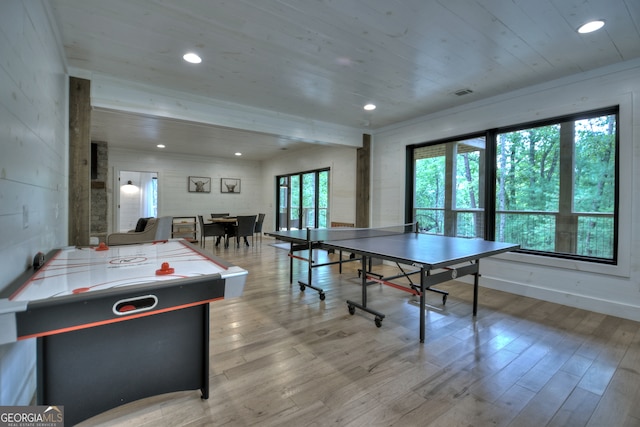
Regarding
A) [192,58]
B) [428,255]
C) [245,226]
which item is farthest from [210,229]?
[428,255]

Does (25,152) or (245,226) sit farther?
(245,226)

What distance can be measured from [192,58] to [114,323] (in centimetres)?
251

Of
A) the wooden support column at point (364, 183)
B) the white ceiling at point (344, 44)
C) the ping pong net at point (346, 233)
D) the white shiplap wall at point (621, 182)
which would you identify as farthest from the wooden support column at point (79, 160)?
the white shiplap wall at point (621, 182)

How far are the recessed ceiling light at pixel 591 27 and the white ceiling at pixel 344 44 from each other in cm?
5

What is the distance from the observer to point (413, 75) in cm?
326

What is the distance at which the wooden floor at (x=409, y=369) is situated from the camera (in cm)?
159

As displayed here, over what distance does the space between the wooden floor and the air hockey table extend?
0.64ft

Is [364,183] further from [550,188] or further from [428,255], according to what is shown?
[428,255]

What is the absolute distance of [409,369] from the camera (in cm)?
202

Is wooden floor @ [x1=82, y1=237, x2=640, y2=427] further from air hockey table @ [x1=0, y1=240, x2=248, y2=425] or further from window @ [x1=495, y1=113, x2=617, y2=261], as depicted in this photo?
window @ [x1=495, y1=113, x2=617, y2=261]

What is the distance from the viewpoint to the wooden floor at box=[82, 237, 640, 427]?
5.21ft

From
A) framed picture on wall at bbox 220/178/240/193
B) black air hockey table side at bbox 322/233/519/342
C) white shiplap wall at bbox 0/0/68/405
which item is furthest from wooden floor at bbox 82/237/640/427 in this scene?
framed picture on wall at bbox 220/178/240/193

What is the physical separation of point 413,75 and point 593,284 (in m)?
3.02

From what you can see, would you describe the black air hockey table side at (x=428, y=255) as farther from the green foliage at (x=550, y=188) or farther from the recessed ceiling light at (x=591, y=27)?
the recessed ceiling light at (x=591, y=27)
